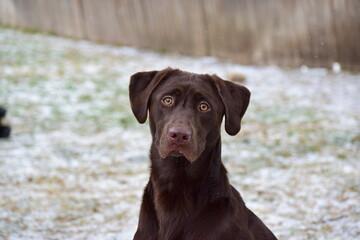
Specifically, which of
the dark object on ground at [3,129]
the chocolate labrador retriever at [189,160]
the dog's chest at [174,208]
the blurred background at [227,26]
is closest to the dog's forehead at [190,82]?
the chocolate labrador retriever at [189,160]

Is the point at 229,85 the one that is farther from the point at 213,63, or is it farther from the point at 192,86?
the point at 213,63

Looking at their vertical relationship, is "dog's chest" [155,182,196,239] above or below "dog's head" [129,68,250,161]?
below

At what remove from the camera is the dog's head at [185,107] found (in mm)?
3277

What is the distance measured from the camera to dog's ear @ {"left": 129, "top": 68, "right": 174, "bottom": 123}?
355cm

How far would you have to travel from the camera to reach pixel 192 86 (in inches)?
137

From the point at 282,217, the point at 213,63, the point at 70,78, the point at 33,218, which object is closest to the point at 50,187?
the point at 33,218

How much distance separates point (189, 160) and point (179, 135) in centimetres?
19

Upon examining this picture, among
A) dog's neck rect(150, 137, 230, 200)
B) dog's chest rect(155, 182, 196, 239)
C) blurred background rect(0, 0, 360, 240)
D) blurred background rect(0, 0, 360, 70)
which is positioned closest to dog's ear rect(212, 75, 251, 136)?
dog's neck rect(150, 137, 230, 200)

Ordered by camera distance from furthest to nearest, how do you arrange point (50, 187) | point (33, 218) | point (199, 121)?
point (50, 187), point (33, 218), point (199, 121)

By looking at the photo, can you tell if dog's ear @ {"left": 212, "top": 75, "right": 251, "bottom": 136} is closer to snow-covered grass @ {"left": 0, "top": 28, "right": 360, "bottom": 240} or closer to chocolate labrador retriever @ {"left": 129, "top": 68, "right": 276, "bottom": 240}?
chocolate labrador retriever @ {"left": 129, "top": 68, "right": 276, "bottom": 240}

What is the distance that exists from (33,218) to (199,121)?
2296 millimetres

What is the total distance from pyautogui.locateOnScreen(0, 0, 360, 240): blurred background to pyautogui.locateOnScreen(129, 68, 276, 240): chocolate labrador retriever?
1.39 m

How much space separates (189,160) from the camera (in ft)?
10.9

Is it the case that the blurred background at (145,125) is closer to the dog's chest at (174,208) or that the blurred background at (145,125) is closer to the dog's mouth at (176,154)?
the dog's chest at (174,208)
